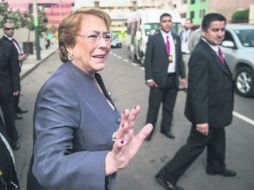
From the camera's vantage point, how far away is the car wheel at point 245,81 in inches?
317

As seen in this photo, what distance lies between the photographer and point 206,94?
342 centimetres

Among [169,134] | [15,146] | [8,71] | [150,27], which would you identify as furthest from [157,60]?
[150,27]

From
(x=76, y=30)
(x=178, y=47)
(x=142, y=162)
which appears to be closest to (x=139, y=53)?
(x=178, y=47)

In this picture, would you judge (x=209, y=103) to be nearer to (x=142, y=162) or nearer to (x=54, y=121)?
(x=142, y=162)

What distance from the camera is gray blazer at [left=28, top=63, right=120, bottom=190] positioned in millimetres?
1278

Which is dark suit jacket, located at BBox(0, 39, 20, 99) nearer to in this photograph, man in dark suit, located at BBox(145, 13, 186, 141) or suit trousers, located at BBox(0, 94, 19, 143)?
suit trousers, located at BBox(0, 94, 19, 143)

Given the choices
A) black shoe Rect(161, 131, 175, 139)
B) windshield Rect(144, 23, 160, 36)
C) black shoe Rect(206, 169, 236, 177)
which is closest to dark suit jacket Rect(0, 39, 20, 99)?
black shoe Rect(161, 131, 175, 139)

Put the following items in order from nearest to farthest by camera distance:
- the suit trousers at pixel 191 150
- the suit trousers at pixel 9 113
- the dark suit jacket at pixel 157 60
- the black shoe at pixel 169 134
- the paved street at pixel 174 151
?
the suit trousers at pixel 191 150 → the paved street at pixel 174 151 → the suit trousers at pixel 9 113 → the dark suit jacket at pixel 157 60 → the black shoe at pixel 169 134

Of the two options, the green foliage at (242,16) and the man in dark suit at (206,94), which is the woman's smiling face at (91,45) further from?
the green foliage at (242,16)

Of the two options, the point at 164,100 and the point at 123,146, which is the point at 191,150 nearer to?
the point at 164,100

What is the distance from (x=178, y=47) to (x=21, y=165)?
113 inches

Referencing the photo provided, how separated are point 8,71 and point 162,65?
2.31 metres

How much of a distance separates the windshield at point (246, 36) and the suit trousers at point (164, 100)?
4.07 metres

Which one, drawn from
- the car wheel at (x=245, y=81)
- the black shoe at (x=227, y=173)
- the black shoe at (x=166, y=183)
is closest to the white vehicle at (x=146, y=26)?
the car wheel at (x=245, y=81)
